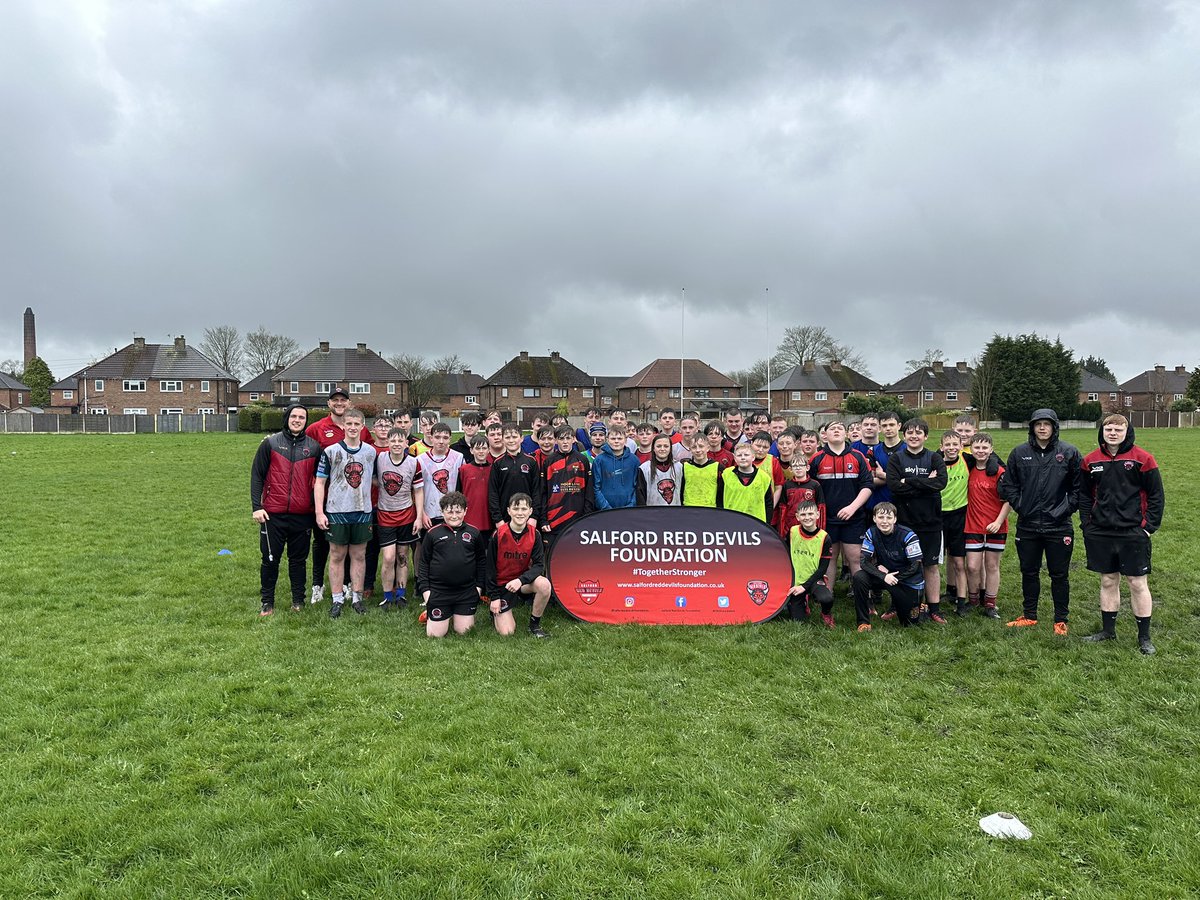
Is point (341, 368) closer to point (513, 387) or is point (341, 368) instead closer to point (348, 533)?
point (513, 387)

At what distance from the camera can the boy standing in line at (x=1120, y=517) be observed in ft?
20.0

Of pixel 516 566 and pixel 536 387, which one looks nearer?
pixel 516 566

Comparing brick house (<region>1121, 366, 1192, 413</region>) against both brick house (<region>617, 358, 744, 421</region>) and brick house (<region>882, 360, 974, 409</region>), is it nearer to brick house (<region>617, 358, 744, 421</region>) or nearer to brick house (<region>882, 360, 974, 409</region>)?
brick house (<region>882, 360, 974, 409</region>)

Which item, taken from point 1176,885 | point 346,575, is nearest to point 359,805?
point 1176,885

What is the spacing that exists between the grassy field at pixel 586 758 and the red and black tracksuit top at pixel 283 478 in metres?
1.12

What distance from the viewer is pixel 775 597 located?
6.98 metres

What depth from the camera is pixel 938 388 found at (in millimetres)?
76500

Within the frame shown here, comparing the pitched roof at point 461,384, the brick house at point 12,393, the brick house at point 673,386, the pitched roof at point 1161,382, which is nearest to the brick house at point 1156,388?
the pitched roof at point 1161,382

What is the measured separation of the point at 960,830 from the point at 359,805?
9.90ft

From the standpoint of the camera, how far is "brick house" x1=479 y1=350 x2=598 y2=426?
72.9 m

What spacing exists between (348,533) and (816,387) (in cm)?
7130

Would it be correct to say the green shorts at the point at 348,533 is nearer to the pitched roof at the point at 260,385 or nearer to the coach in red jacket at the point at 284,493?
the coach in red jacket at the point at 284,493

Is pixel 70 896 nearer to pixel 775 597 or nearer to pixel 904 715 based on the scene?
pixel 904 715

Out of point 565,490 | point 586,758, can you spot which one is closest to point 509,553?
point 565,490
